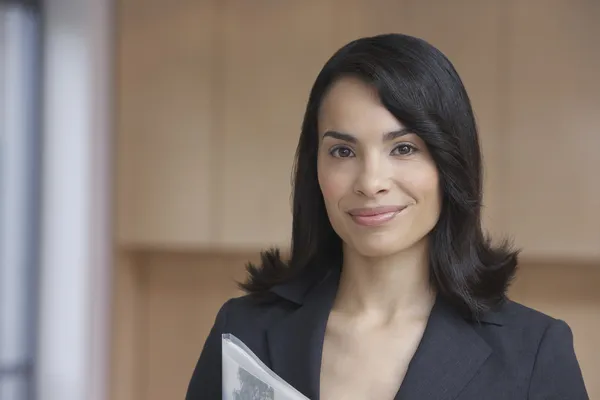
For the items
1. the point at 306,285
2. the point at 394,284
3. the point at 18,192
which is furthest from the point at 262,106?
the point at 394,284

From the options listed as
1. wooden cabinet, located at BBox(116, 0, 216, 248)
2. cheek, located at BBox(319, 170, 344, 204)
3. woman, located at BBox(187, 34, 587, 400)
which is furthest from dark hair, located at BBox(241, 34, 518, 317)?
wooden cabinet, located at BBox(116, 0, 216, 248)

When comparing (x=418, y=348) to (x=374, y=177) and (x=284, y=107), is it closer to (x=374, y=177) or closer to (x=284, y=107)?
(x=374, y=177)

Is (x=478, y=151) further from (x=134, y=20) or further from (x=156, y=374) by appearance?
(x=156, y=374)

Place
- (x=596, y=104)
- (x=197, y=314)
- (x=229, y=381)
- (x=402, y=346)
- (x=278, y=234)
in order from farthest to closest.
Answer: (x=197, y=314), (x=278, y=234), (x=596, y=104), (x=402, y=346), (x=229, y=381)

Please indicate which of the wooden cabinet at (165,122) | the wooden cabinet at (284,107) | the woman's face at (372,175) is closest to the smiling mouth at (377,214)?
the woman's face at (372,175)

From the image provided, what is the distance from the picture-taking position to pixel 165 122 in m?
3.18

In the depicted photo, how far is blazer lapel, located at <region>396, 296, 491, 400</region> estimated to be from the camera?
1.07 meters

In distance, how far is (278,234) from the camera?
3.17 meters

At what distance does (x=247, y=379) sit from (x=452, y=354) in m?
0.28

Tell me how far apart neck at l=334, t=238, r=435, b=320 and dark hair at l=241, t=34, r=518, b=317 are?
19 millimetres

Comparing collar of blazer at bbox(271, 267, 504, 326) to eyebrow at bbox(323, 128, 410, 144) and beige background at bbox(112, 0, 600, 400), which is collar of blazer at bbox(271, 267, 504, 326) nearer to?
eyebrow at bbox(323, 128, 410, 144)

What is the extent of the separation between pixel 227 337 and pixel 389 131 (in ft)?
1.06

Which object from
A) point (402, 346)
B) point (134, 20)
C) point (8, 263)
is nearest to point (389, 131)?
point (402, 346)

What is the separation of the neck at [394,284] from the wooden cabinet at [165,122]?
2032mm
